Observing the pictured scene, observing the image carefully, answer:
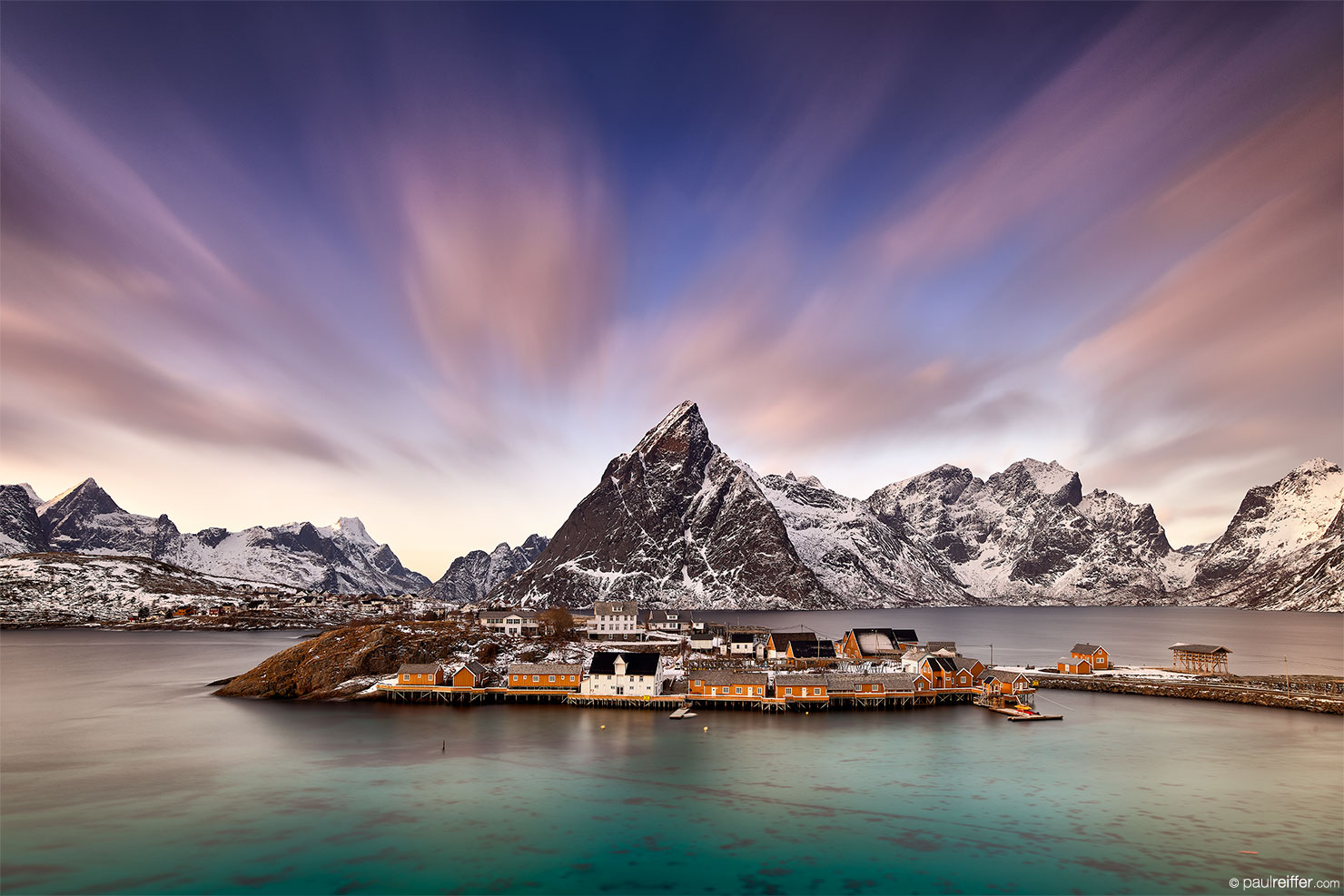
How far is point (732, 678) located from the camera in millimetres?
83875

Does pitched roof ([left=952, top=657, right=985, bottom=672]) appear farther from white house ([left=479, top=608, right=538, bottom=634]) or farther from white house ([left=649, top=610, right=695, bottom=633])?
white house ([left=479, top=608, right=538, bottom=634])

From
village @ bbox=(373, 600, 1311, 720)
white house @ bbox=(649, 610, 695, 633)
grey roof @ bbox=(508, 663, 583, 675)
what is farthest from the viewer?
white house @ bbox=(649, 610, 695, 633)

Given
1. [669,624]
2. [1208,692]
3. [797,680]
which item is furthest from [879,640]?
[669,624]

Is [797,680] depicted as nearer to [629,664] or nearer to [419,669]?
[629,664]

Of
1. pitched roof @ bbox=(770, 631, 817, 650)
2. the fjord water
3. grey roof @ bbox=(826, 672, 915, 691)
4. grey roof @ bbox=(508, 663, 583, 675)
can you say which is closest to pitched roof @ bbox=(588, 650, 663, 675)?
grey roof @ bbox=(508, 663, 583, 675)

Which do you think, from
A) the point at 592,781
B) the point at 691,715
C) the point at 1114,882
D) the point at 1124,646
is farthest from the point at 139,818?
the point at 1124,646

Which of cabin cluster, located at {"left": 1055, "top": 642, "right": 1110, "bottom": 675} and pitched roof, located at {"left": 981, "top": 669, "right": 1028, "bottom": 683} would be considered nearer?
pitched roof, located at {"left": 981, "top": 669, "right": 1028, "bottom": 683}

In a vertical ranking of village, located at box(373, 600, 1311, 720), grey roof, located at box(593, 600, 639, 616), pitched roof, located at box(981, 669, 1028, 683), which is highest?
grey roof, located at box(593, 600, 639, 616)

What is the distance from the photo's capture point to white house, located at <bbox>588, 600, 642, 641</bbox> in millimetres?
139875

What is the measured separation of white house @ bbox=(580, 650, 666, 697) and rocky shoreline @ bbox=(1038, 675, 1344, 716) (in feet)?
175

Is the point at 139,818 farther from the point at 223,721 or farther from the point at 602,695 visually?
the point at 602,695

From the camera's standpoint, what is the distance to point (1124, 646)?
537ft

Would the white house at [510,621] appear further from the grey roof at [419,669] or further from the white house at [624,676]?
the white house at [624,676]

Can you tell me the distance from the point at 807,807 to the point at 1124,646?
15428 cm
